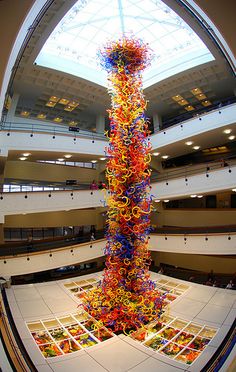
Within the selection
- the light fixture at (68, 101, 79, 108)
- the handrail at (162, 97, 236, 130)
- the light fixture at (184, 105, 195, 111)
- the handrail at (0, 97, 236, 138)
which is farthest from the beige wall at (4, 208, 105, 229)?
the light fixture at (184, 105, 195, 111)

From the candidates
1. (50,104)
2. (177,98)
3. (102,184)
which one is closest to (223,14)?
(102,184)

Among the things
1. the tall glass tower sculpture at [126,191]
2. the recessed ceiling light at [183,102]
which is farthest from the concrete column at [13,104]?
the recessed ceiling light at [183,102]

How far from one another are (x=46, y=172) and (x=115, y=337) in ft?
45.2

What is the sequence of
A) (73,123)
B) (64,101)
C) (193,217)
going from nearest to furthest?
(64,101)
(193,217)
(73,123)

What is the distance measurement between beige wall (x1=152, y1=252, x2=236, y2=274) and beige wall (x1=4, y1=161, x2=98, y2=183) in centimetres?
878

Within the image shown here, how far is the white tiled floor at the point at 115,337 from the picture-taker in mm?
6910

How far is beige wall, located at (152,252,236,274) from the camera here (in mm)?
17688

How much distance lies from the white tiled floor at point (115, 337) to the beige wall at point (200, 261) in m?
5.97

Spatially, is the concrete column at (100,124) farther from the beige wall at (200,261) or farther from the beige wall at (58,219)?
the beige wall at (200,261)

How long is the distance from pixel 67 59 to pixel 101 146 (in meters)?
5.55

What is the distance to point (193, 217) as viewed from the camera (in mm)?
19500

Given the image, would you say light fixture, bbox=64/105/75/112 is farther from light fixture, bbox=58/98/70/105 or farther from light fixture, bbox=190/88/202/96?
light fixture, bbox=190/88/202/96

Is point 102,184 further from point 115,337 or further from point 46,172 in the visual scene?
point 46,172

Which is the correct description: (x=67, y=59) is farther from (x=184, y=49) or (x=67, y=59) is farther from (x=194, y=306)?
(x=194, y=306)
